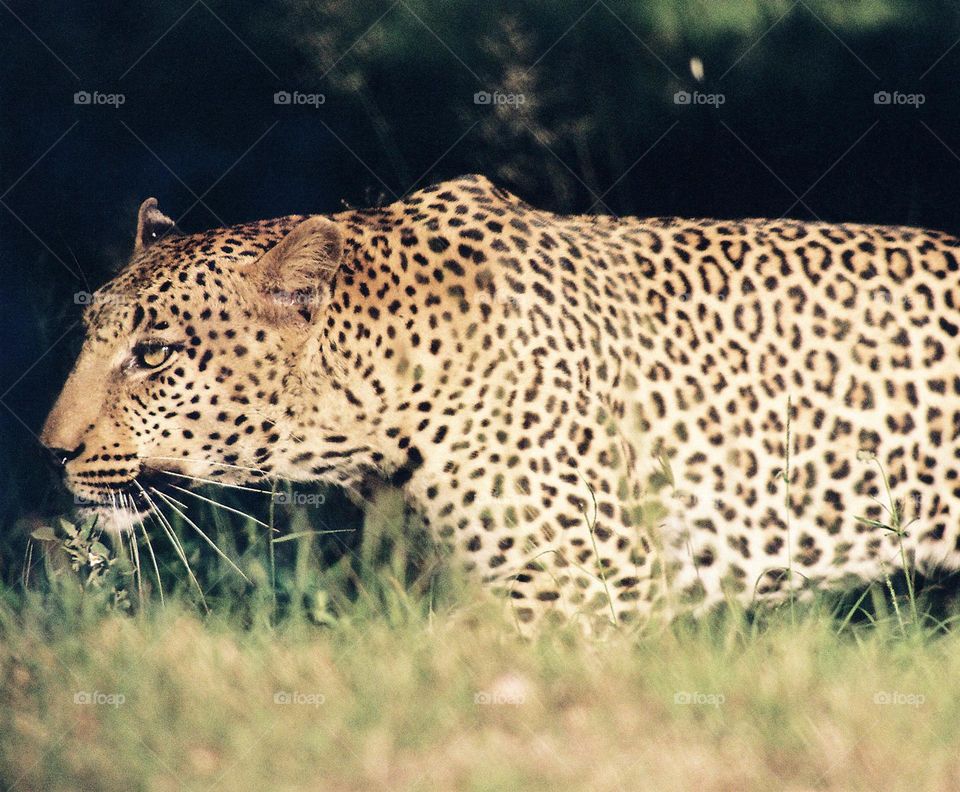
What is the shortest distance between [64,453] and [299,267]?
121cm

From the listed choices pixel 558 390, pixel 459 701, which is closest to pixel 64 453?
pixel 459 701

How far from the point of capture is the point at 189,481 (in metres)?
4.91

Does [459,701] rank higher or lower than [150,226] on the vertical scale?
lower

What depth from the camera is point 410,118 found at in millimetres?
→ 5676

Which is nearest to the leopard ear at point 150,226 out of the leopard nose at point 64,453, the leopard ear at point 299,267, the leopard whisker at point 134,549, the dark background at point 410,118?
the dark background at point 410,118

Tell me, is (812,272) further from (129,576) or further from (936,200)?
(129,576)

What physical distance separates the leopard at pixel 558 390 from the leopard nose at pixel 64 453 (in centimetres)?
1

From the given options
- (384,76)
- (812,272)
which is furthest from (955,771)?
(384,76)

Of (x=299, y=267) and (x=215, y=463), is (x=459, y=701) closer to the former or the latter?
(x=215, y=463)

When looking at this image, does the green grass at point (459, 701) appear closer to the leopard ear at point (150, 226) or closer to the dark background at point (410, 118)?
the dark background at point (410, 118)

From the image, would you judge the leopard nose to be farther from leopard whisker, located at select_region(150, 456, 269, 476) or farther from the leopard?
leopard whisker, located at select_region(150, 456, 269, 476)

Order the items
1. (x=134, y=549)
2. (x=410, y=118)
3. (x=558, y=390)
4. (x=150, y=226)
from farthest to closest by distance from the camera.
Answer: (x=410, y=118)
(x=150, y=226)
(x=134, y=549)
(x=558, y=390)

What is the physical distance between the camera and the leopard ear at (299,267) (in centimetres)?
463

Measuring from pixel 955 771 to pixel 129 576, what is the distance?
3.43 m
